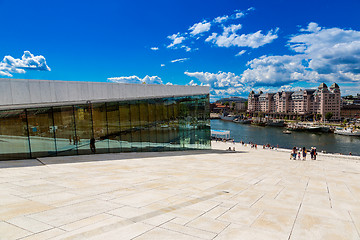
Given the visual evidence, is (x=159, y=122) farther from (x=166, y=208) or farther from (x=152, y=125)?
(x=166, y=208)

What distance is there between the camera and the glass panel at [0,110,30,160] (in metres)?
13.1

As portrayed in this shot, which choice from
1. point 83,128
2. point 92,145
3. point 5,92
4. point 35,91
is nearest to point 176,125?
point 92,145

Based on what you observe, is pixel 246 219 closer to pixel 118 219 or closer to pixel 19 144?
pixel 118 219

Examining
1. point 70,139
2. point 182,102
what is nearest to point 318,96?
point 182,102

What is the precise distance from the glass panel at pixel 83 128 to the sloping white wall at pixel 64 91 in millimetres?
1250

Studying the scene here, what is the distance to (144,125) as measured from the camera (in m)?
19.3

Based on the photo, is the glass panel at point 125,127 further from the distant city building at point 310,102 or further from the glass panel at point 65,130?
the distant city building at point 310,102

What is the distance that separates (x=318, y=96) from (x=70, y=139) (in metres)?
173

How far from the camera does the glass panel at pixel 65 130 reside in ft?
48.8

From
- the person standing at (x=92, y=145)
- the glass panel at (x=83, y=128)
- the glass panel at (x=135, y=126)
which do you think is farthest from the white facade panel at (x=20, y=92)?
the glass panel at (x=135, y=126)

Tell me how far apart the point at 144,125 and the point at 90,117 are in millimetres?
4706

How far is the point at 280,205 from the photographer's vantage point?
6.90 meters

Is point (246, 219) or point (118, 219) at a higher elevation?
point (118, 219)

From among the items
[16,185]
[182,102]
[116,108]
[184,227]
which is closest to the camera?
[184,227]
